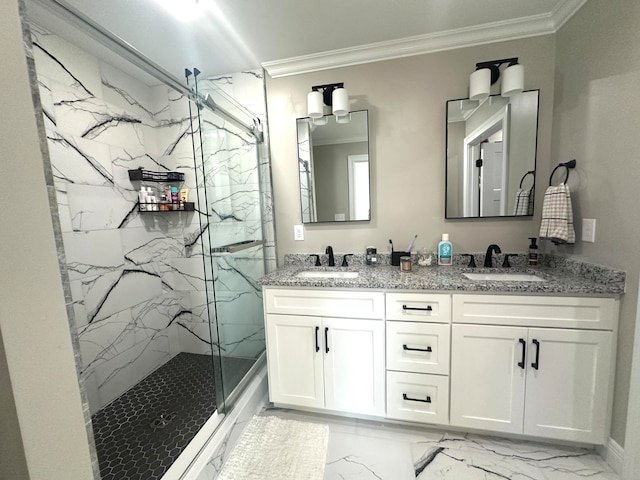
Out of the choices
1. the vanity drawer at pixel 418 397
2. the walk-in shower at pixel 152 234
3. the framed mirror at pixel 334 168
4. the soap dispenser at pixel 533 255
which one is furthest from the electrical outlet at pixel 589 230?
the walk-in shower at pixel 152 234

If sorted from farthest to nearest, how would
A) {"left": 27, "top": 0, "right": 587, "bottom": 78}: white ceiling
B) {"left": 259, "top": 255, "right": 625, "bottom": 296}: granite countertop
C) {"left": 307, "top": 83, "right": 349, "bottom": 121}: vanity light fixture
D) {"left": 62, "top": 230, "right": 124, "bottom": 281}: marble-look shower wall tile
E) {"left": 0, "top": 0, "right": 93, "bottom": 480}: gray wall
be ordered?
{"left": 307, "top": 83, "right": 349, "bottom": 121}: vanity light fixture → {"left": 62, "top": 230, "right": 124, "bottom": 281}: marble-look shower wall tile → {"left": 27, "top": 0, "right": 587, "bottom": 78}: white ceiling → {"left": 259, "top": 255, "right": 625, "bottom": 296}: granite countertop → {"left": 0, "top": 0, "right": 93, "bottom": 480}: gray wall

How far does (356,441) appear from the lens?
1.50 metres

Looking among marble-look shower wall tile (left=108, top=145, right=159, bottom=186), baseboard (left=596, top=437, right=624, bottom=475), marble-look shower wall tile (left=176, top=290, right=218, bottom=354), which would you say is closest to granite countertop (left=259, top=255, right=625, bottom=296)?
baseboard (left=596, top=437, right=624, bottom=475)

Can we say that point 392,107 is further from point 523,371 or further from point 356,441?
point 356,441

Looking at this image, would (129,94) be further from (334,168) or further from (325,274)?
(325,274)

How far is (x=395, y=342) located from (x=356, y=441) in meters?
0.64

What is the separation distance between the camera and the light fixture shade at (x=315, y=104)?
1794mm

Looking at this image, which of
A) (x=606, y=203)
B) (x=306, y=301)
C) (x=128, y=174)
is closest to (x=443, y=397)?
(x=306, y=301)

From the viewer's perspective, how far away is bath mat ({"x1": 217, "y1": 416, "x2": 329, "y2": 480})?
1.32 m

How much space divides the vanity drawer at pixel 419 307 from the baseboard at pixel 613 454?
3.13 ft

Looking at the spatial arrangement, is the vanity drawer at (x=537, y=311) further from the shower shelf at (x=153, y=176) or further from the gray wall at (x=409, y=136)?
the shower shelf at (x=153, y=176)

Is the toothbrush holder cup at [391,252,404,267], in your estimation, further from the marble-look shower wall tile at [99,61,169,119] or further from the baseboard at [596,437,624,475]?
the marble-look shower wall tile at [99,61,169,119]

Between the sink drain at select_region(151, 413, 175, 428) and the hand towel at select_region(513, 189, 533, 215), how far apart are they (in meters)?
2.63

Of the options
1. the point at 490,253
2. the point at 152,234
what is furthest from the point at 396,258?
the point at 152,234
